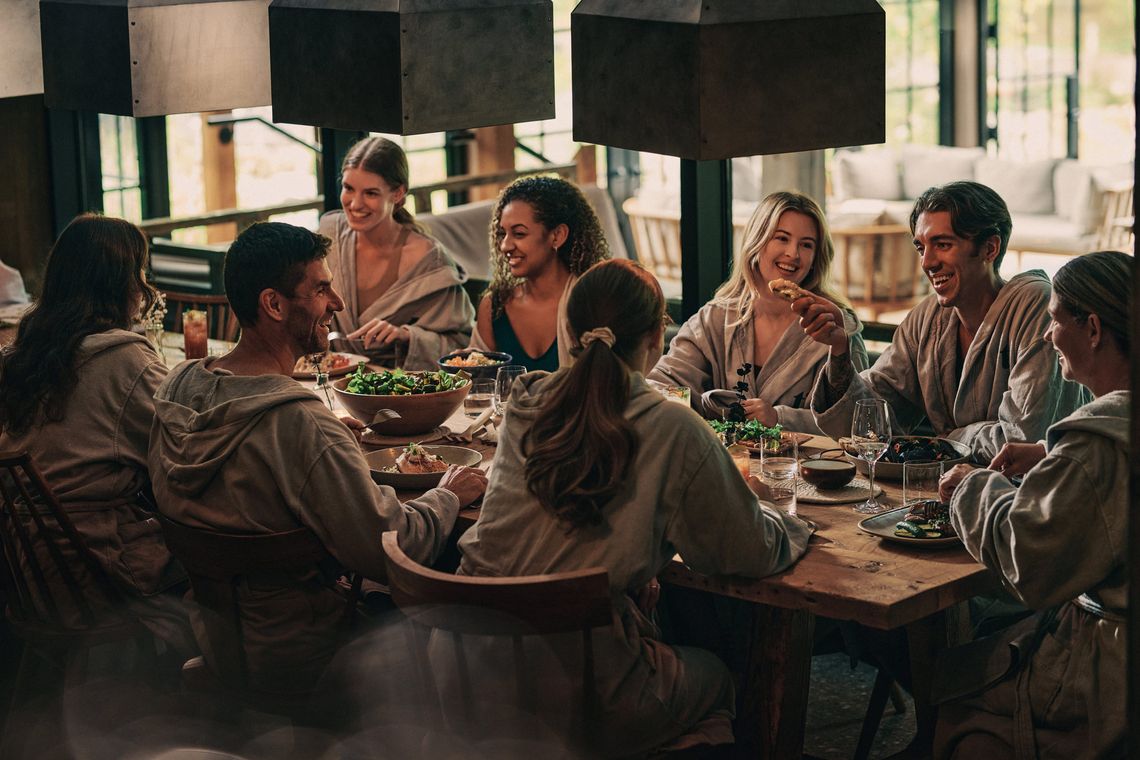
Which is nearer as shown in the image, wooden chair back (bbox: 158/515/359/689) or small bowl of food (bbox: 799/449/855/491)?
wooden chair back (bbox: 158/515/359/689)

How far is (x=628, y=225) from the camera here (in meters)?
10.6

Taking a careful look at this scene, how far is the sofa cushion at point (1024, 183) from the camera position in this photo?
10.0 meters

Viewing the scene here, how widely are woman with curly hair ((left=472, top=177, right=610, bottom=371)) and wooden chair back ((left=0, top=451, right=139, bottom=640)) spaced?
1.39 m

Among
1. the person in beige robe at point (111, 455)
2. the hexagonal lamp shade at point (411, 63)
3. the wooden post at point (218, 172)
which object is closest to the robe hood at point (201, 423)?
the person in beige robe at point (111, 455)

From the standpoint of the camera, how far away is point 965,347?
3.41 meters

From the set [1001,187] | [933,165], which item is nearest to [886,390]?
[1001,187]

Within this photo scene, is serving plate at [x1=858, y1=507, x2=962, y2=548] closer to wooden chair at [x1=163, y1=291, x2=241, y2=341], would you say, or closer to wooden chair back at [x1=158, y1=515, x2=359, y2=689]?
wooden chair back at [x1=158, y1=515, x2=359, y2=689]

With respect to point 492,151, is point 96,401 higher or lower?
lower

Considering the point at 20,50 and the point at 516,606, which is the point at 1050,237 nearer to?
the point at 20,50

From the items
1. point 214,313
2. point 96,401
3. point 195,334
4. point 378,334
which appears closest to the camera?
point 96,401

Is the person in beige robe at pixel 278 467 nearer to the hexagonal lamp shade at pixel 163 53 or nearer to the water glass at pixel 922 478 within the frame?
the hexagonal lamp shade at pixel 163 53

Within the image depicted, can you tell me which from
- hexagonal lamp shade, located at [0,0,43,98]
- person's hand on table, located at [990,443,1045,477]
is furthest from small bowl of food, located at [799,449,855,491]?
hexagonal lamp shade, located at [0,0,43,98]

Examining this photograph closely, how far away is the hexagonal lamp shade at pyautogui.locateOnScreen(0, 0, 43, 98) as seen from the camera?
12.0 ft

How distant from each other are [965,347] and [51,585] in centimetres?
200
